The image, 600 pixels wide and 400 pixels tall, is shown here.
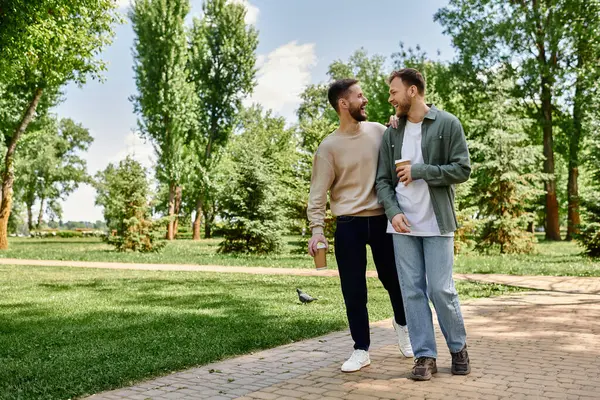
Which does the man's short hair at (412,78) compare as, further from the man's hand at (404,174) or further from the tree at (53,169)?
the tree at (53,169)

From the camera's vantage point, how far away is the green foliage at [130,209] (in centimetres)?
1956

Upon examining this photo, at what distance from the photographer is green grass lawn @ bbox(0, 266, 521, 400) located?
434 cm

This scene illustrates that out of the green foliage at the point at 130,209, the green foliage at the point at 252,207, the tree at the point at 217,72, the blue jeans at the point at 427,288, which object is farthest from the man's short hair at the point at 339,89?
the tree at the point at 217,72

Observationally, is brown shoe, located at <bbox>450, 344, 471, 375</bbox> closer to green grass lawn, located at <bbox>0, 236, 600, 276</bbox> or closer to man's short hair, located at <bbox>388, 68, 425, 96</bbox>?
man's short hair, located at <bbox>388, 68, 425, 96</bbox>

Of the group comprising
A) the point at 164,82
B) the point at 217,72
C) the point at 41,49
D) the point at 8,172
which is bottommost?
the point at 8,172

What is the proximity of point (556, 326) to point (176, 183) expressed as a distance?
109 feet

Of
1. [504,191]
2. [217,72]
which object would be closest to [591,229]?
[504,191]

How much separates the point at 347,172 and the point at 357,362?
1366 millimetres

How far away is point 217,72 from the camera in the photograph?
38656 millimetres

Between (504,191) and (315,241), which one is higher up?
(504,191)

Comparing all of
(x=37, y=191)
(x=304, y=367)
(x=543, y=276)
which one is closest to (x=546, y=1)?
(x=543, y=276)

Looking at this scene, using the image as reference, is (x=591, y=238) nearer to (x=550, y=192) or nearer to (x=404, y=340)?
(x=404, y=340)

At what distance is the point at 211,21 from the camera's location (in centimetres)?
3856

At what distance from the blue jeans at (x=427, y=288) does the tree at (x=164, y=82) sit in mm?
31467
